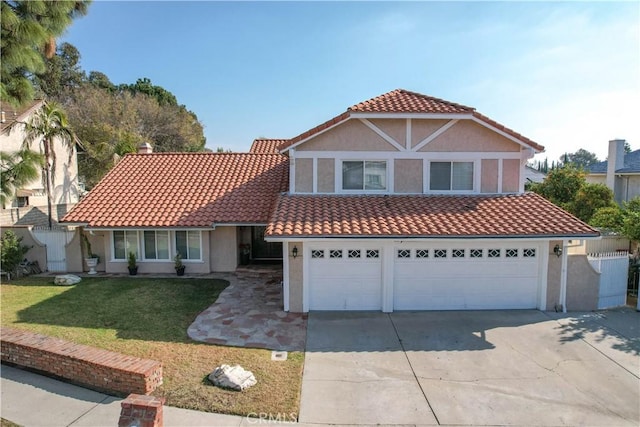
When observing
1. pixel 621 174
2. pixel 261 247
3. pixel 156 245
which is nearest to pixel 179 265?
pixel 156 245

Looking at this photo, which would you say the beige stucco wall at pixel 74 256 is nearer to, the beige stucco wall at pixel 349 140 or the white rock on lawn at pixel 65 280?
the white rock on lawn at pixel 65 280

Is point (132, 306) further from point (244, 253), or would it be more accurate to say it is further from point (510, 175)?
point (510, 175)

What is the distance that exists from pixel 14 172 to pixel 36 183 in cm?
1741

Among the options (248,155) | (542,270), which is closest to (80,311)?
(248,155)

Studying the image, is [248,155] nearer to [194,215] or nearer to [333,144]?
[194,215]

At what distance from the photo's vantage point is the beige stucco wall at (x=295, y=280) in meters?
11.2

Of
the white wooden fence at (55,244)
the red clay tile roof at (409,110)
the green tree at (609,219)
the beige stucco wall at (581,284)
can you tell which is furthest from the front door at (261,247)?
the green tree at (609,219)

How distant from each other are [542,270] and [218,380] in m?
9.84

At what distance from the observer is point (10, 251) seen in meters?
15.0

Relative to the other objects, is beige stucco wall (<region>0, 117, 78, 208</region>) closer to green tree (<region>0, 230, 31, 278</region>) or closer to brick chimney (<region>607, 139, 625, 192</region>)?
green tree (<region>0, 230, 31, 278</region>)

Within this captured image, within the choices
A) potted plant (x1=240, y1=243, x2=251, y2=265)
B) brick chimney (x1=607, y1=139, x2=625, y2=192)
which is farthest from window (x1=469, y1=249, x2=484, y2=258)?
brick chimney (x1=607, y1=139, x2=625, y2=192)

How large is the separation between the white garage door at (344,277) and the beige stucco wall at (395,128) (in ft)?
15.0

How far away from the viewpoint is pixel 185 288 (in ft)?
44.8

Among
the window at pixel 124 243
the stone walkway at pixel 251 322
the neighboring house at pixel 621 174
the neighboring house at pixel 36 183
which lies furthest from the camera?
the neighboring house at pixel 621 174
